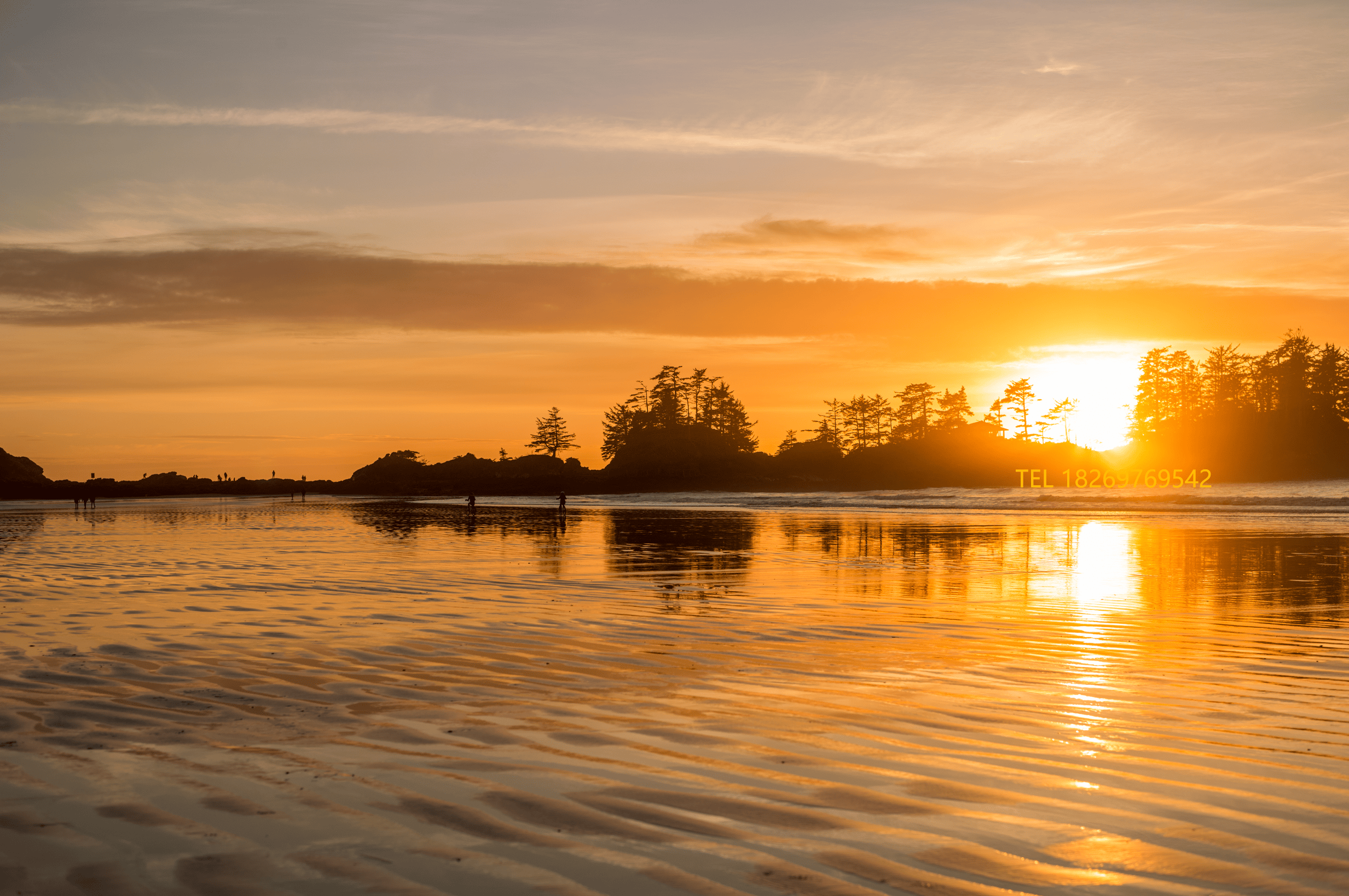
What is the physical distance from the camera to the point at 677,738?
549 centimetres

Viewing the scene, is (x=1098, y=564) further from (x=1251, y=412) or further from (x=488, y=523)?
(x=1251, y=412)

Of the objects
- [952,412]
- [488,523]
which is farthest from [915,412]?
[488,523]

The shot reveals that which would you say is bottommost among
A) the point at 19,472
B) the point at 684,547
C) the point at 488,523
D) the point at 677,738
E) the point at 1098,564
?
the point at 488,523

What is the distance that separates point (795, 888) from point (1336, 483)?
251ft

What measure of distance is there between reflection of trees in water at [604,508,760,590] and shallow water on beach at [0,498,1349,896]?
2614 millimetres

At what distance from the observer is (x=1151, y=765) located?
190 inches

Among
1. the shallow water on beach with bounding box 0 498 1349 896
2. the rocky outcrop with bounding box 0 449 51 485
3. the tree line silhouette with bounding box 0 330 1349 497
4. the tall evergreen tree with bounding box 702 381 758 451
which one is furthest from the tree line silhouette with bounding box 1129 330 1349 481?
the rocky outcrop with bounding box 0 449 51 485

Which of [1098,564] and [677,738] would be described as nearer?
[677,738]

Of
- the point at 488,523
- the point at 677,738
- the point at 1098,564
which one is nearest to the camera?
the point at 677,738

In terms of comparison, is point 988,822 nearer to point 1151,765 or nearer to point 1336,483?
point 1151,765

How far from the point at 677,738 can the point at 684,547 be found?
17955 millimetres

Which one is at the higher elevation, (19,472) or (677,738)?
(19,472)

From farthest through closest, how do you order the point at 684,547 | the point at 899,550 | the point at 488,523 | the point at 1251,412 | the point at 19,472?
the point at 1251,412 < the point at 19,472 < the point at 488,523 < the point at 684,547 < the point at 899,550

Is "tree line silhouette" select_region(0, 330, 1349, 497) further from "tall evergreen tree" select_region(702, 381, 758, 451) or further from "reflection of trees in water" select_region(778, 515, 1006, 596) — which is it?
"reflection of trees in water" select_region(778, 515, 1006, 596)
